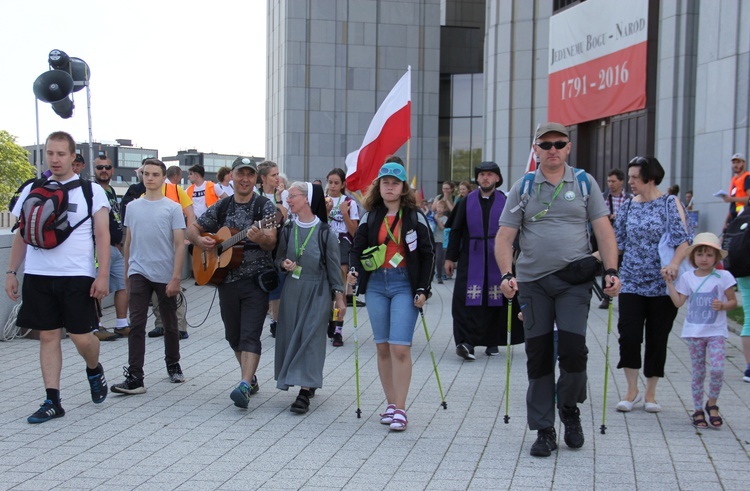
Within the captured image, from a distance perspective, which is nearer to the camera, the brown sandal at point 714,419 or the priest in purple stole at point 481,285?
the brown sandal at point 714,419

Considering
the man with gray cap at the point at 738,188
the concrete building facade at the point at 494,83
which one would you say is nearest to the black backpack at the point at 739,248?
the man with gray cap at the point at 738,188

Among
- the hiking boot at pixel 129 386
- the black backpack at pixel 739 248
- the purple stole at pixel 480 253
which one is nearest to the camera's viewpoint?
the hiking boot at pixel 129 386

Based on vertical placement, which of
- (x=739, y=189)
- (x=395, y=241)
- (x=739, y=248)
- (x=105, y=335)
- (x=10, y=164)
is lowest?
(x=105, y=335)

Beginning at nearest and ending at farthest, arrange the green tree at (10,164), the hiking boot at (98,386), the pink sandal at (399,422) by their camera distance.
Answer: the pink sandal at (399,422)
the hiking boot at (98,386)
the green tree at (10,164)

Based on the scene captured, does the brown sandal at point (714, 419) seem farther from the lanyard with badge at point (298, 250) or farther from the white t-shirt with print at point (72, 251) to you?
the white t-shirt with print at point (72, 251)

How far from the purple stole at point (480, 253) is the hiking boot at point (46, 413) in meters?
4.29

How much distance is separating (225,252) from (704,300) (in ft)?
12.1

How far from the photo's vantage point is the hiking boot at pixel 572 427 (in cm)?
583

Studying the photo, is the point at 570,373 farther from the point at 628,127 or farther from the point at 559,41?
the point at 559,41

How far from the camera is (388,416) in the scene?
258 inches

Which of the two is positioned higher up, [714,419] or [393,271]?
[393,271]

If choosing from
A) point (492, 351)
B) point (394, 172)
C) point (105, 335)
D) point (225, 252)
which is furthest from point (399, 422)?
point (105, 335)

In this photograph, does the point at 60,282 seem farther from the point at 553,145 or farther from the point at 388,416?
the point at 553,145

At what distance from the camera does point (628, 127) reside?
20578 mm
